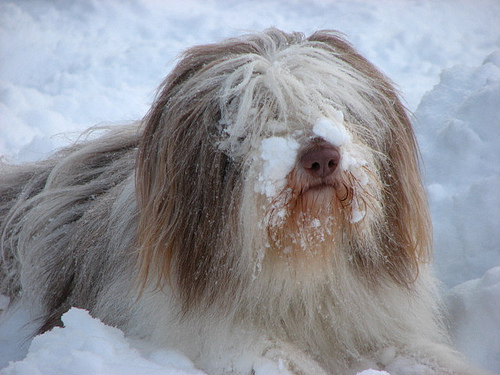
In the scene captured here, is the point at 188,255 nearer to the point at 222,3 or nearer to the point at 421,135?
the point at 421,135

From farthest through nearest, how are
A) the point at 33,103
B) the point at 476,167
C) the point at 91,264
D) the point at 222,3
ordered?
the point at 222,3
the point at 33,103
the point at 476,167
the point at 91,264

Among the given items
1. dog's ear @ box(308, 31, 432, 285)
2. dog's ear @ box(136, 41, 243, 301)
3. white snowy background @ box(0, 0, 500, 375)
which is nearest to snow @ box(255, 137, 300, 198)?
dog's ear @ box(136, 41, 243, 301)

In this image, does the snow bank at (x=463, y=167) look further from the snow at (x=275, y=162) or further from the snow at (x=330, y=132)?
the snow at (x=275, y=162)

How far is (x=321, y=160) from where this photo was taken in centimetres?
178

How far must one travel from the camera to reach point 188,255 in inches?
83.8

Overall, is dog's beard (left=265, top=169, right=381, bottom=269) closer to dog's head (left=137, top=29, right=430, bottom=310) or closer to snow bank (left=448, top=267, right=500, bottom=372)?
dog's head (left=137, top=29, right=430, bottom=310)

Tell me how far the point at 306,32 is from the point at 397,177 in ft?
5.43

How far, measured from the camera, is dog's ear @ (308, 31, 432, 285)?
7.27 feet

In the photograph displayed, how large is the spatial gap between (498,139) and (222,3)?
4.08 meters

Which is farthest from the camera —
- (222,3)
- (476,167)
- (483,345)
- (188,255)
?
(222,3)

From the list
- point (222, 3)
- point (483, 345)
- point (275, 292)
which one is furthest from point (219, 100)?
point (222, 3)

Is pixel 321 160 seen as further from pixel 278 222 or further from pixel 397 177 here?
pixel 397 177

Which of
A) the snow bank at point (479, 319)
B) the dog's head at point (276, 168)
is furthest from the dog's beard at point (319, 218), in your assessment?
the snow bank at point (479, 319)

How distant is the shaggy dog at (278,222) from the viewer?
1.92m
